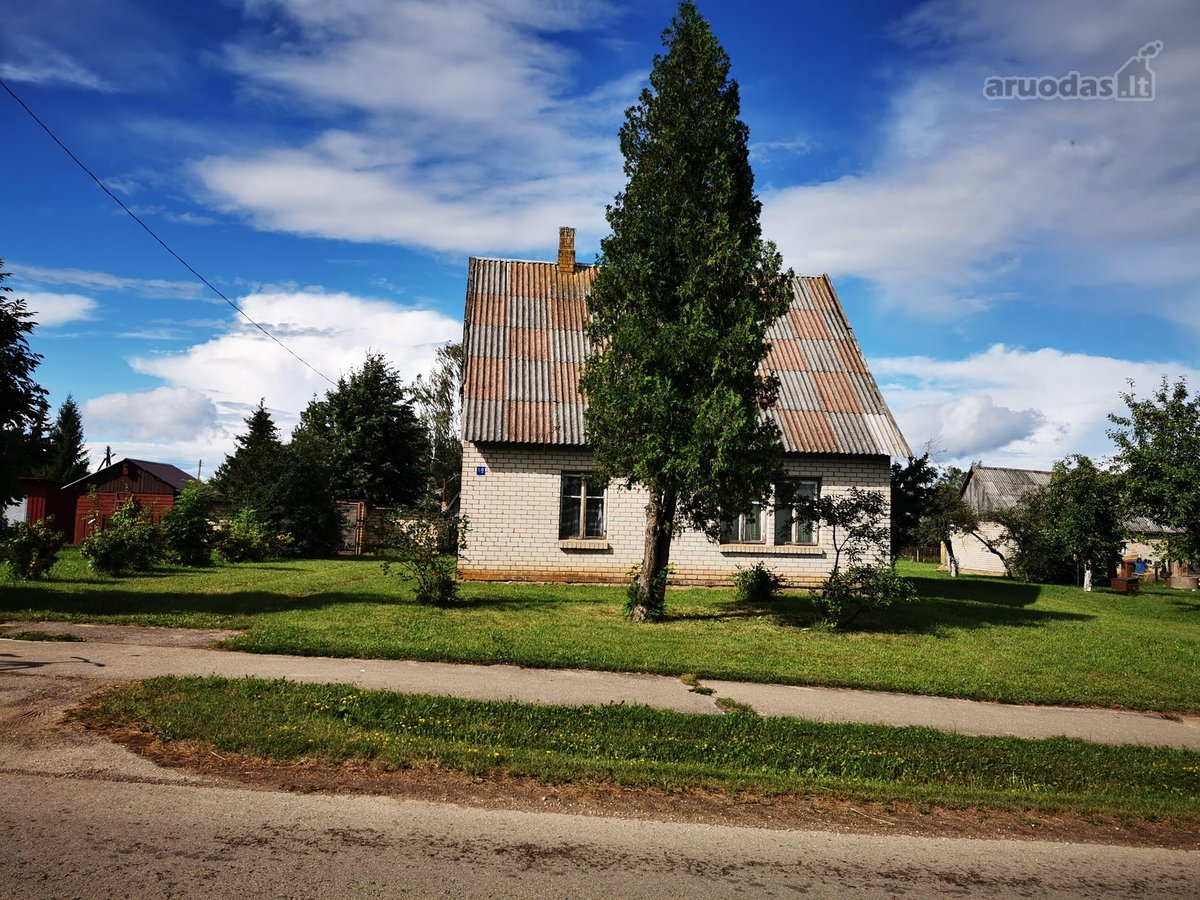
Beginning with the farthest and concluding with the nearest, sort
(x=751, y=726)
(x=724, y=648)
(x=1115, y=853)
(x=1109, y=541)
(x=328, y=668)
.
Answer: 1. (x=1109, y=541)
2. (x=724, y=648)
3. (x=328, y=668)
4. (x=751, y=726)
5. (x=1115, y=853)

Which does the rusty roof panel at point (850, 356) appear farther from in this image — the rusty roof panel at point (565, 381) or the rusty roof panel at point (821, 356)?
the rusty roof panel at point (565, 381)

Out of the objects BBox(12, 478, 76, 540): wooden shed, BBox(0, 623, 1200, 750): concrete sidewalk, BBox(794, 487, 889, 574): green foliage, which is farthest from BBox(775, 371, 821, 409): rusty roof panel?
BBox(12, 478, 76, 540): wooden shed

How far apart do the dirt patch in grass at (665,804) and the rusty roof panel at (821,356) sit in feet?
55.8

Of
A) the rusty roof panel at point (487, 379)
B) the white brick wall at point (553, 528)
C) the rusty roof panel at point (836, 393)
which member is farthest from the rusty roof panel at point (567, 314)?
the rusty roof panel at point (836, 393)

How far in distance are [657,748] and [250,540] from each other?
20.2 metres

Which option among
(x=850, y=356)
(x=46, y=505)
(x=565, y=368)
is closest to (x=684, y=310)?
(x=565, y=368)

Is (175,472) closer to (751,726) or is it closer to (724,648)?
(724,648)

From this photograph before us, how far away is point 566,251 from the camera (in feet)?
80.0

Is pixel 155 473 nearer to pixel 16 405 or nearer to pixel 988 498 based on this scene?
pixel 16 405

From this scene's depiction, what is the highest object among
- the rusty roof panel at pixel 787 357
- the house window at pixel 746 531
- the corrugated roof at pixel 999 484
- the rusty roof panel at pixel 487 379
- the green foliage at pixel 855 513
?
the rusty roof panel at pixel 787 357

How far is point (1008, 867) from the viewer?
5.04 meters

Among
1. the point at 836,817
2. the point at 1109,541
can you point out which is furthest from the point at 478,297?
the point at 1109,541

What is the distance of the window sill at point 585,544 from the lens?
1927cm

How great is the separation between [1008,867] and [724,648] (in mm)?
6737
